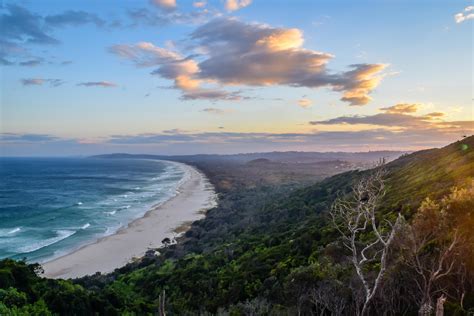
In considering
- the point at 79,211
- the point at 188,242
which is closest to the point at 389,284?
the point at 188,242

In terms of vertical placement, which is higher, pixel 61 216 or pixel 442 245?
pixel 442 245

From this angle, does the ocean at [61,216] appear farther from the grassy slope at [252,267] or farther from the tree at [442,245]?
the tree at [442,245]

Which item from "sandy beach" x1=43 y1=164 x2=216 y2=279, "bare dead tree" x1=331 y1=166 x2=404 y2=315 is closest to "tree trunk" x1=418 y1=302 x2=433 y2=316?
"bare dead tree" x1=331 y1=166 x2=404 y2=315

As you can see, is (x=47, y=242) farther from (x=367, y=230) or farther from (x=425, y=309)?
(x=425, y=309)

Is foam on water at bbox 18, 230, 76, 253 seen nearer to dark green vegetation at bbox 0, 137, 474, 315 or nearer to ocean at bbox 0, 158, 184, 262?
ocean at bbox 0, 158, 184, 262

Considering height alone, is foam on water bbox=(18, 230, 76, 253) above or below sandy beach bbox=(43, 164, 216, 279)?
above

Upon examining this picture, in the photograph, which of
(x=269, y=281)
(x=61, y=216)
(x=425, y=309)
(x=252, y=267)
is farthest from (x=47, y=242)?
(x=425, y=309)
